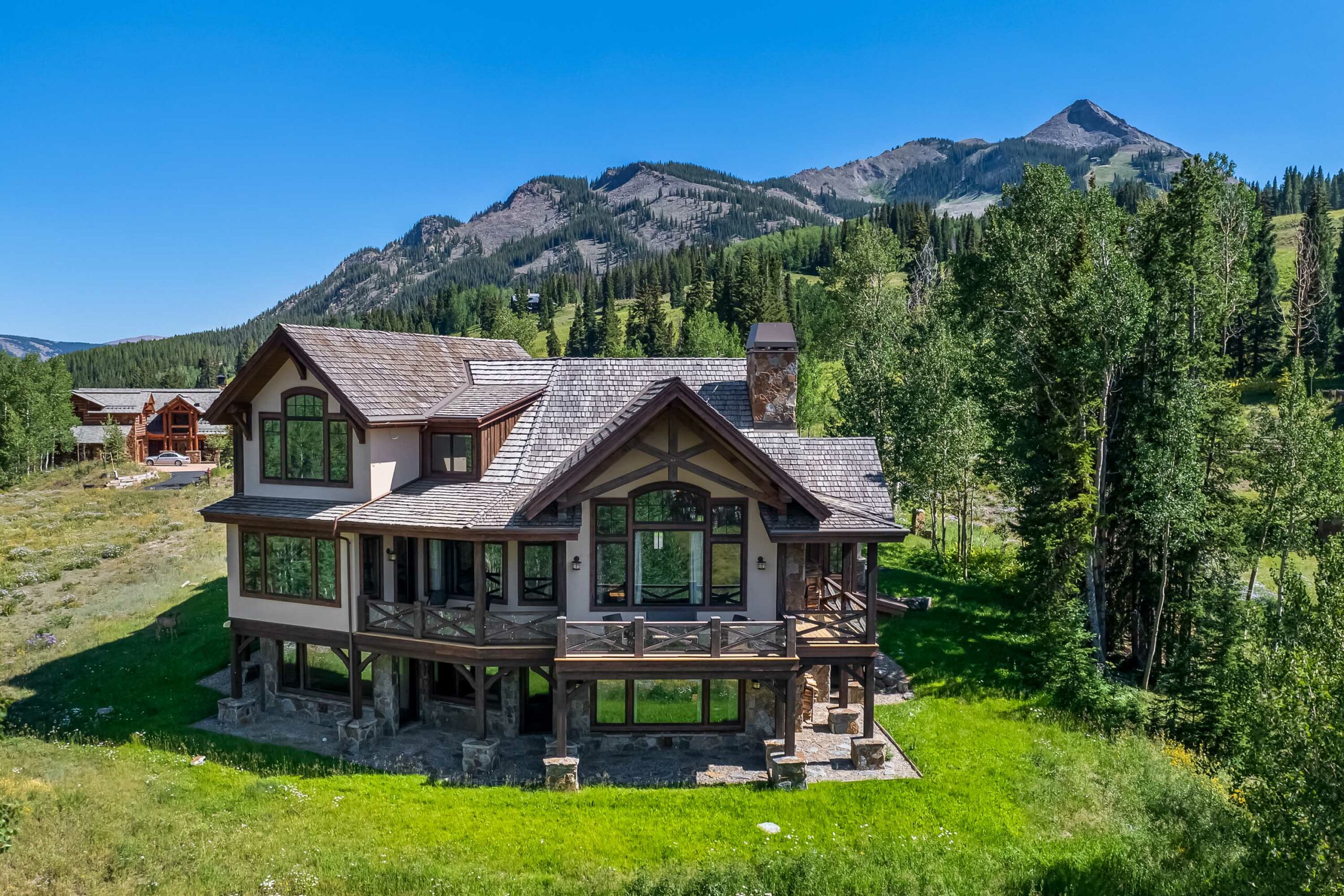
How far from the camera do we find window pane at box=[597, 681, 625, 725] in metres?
18.3

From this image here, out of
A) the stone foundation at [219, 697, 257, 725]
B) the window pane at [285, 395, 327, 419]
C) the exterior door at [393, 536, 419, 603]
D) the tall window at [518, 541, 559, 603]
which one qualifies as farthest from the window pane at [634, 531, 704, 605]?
the stone foundation at [219, 697, 257, 725]

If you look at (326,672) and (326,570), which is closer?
(326,570)

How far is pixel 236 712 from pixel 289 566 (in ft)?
11.8

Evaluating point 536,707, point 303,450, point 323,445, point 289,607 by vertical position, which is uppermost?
point 323,445

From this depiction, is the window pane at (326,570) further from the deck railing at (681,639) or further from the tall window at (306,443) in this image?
the deck railing at (681,639)

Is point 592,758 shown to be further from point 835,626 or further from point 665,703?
point 835,626

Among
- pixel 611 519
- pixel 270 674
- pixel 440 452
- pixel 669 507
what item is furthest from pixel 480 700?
pixel 270 674

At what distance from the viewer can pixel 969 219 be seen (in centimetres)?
13538

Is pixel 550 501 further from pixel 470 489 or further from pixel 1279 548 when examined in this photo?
pixel 1279 548

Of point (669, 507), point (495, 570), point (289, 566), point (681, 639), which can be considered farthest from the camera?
point (289, 566)

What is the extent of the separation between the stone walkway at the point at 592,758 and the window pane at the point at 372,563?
346cm

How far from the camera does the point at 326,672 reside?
20.1 m

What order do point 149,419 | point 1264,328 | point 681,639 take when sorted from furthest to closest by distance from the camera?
point 149,419 < point 1264,328 < point 681,639

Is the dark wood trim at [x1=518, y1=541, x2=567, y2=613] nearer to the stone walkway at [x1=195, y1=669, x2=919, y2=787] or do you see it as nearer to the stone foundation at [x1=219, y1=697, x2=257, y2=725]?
the stone walkway at [x1=195, y1=669, x2=919, y2=787]
